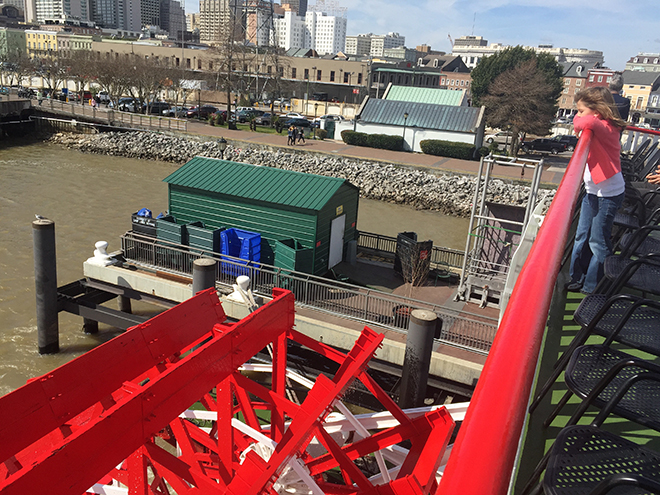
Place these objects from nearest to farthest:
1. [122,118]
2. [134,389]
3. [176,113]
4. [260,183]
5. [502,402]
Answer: [502,402]
[134,389]
[260,183]
[122,118]
[176,113]

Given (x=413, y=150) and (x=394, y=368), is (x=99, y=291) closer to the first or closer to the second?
(x=394, y=368)

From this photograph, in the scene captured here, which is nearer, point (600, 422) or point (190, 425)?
point (600, 422)

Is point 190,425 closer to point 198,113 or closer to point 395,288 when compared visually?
point 395,288

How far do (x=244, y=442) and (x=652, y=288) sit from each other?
6817mm

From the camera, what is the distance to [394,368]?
10250 millimetres

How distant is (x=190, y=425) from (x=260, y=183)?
7919 millimetres

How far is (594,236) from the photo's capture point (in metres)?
4.56

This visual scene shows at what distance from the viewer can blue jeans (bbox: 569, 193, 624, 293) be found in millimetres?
4508

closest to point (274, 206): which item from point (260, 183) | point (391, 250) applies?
point (260, 183)

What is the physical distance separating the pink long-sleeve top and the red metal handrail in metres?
3.17

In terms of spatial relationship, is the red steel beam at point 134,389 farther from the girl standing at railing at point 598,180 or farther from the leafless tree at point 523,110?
the leafless tree at point 523,110

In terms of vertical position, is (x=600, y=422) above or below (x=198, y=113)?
above

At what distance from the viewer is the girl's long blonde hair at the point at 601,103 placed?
411cm

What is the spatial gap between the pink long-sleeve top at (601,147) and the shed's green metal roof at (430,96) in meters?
36.8
